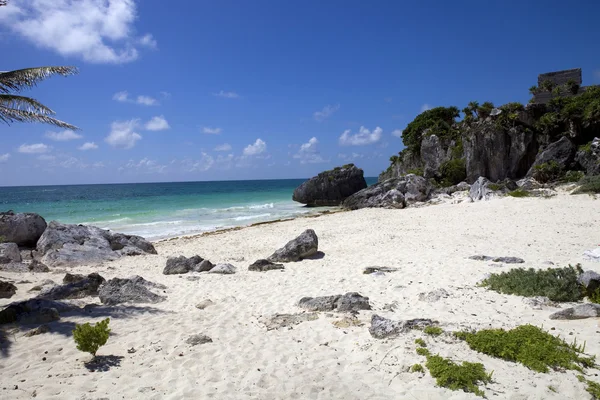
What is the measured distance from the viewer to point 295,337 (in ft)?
19.6

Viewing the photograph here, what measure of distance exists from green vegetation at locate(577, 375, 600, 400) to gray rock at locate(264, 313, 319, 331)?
3.98 m

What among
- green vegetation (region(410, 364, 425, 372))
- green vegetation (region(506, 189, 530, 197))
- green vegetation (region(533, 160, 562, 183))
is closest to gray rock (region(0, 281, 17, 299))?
green vegetation (region(410, 364, 425, 372))

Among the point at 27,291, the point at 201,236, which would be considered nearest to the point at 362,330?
the point at 27,291

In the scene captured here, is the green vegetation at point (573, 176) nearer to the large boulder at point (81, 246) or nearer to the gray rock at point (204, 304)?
the gray rock at point (204, 304)

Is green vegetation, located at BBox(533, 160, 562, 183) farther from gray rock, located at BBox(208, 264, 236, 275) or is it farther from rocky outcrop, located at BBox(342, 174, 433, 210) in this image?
gray rock, located at BBox(208, 264, 236, 275)

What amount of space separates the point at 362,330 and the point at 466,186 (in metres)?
28.8

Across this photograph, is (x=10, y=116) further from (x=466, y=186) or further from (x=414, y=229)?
(x=466, y=186)

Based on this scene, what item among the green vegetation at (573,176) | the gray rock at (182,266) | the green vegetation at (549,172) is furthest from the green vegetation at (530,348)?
the green vegetation at (549,172)

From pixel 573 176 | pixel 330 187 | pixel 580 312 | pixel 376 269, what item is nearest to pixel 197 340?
pixel 376 269

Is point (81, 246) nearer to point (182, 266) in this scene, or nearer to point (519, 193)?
point (182, 266)

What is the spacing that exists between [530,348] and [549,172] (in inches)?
1099

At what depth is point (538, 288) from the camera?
7.30m

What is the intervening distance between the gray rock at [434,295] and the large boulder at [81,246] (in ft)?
38.4

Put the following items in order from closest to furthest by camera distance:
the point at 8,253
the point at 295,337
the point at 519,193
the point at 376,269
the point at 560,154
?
the point at 295,337
the point at 376,269
the point at 8,253
the point at 519,193
the point at 560,154
